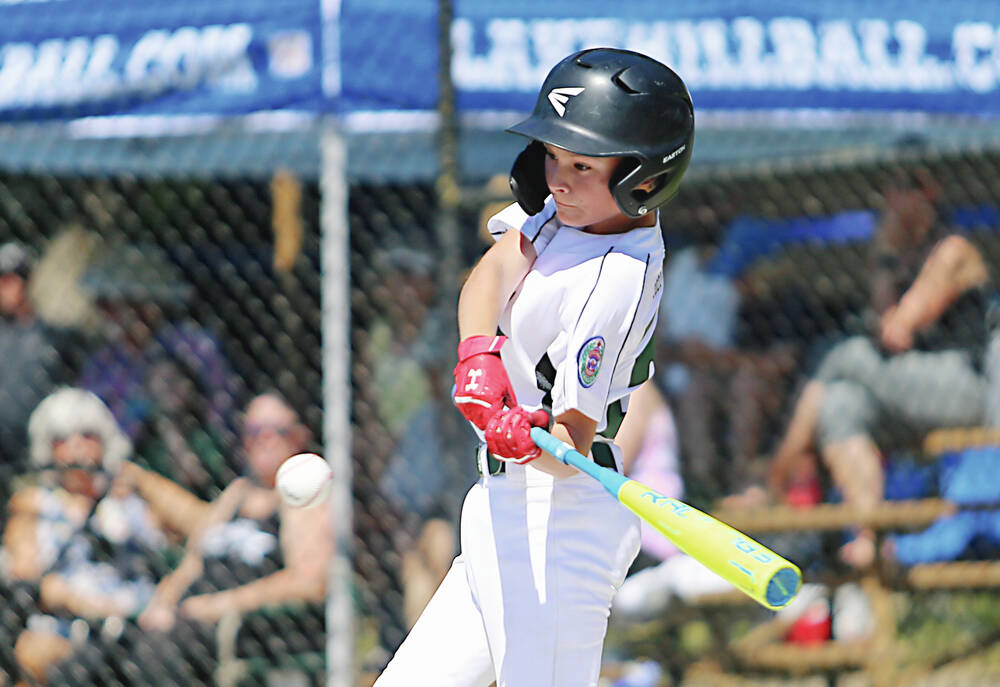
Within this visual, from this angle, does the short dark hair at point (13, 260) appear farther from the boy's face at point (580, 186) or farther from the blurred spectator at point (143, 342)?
the boy's face at point (580, 186)

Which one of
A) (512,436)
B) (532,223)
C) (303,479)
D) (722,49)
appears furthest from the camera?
(722,49)

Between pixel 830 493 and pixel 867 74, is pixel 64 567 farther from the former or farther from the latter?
pixel 867 74

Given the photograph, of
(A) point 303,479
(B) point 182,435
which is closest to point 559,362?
(A) point 303,479

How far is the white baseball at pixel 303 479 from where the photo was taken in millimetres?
2980

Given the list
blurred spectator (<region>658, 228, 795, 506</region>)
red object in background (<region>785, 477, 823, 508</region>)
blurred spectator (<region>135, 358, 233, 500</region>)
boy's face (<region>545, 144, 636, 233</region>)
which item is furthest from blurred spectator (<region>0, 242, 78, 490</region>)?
boy's face (<region>545, 144, 636, 233</region>)

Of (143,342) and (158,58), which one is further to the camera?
(143,342)

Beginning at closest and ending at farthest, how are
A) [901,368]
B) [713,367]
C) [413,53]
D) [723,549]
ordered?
[723,549], [413,53], [901,368], [713,367]

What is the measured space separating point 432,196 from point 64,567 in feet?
6.03

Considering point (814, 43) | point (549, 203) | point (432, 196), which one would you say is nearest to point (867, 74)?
point (814, 43)

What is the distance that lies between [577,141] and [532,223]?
9.6 inches

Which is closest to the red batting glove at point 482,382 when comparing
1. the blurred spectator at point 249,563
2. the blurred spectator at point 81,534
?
the blurred spectator at point 249,563

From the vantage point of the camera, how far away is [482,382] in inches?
95.4

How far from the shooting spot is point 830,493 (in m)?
4.94

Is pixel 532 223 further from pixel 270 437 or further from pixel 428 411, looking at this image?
pixel 428 411
